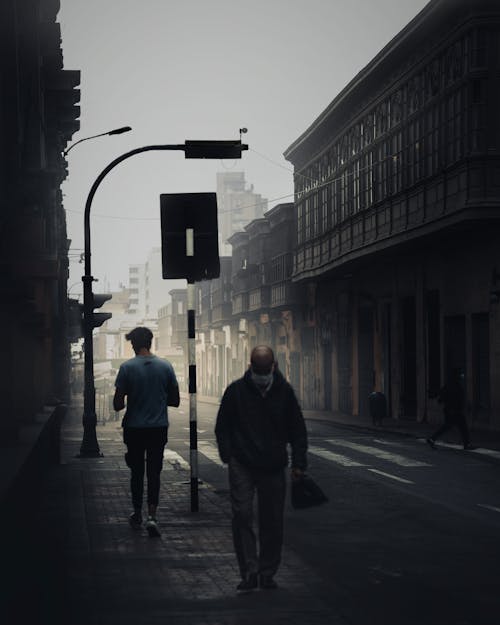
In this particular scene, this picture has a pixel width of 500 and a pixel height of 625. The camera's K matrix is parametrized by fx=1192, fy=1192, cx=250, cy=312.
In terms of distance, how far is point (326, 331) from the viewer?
157ft

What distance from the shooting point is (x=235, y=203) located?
186625mm

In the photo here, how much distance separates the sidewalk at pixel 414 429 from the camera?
25484 millimetres

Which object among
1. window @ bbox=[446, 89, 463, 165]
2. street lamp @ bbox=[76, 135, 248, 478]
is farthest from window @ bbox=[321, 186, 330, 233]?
street lamp @ bbox=[76, 135, 248, 478]

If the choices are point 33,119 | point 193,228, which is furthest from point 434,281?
point 193,228

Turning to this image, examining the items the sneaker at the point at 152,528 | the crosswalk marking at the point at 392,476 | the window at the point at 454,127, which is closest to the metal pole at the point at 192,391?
the sneaker at the point at 152,528

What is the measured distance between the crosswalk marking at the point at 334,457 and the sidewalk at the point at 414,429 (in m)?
3.19

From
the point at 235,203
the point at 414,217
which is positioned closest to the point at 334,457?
the point at 414,217

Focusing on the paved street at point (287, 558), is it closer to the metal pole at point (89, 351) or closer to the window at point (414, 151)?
the metal pole at point (89, 351)

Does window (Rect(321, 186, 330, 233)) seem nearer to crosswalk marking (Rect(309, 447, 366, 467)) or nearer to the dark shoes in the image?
crosswalk marking (Rect(309, 447, 366, 467))

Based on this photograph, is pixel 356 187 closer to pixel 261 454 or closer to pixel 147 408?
pixel 147 408

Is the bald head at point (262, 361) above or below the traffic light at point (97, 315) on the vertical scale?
below

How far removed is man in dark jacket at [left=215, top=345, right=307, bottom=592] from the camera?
26.4ft

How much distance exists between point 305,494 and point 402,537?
119 inches

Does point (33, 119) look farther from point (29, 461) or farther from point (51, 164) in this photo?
point (51, 164)
